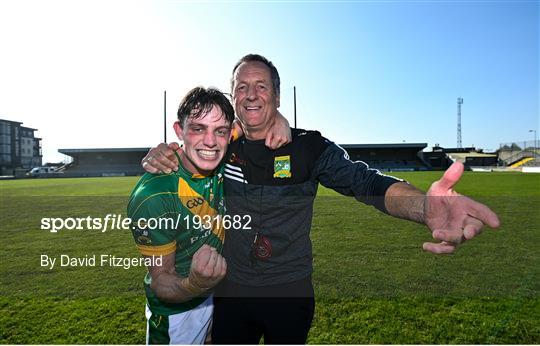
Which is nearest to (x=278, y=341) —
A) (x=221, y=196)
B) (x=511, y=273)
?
(x=221, y=196)

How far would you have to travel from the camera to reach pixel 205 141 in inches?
96.7

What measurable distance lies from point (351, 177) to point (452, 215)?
87 centimetres

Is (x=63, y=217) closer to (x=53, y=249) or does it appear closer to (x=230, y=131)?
(x=53, y=249)

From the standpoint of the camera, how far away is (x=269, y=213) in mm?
2508

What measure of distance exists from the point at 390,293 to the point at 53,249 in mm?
6533

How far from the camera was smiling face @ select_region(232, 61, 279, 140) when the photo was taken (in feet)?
9.00

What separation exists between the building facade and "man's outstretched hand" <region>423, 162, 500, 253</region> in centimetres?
7654

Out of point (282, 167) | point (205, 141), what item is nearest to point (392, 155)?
point (282, 167)

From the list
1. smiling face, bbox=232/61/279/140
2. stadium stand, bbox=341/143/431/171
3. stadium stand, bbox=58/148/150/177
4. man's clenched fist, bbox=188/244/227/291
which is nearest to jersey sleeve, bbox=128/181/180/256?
man's clenched fist, bbox=188/244/227/291

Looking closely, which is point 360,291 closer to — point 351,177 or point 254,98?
point 351,177

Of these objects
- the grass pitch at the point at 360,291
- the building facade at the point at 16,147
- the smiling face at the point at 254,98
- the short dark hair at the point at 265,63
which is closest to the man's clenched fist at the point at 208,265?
the smiling face at the point at 254,98

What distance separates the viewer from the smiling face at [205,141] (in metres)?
2.43

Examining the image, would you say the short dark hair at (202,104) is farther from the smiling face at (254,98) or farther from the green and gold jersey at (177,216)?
the green and gold jersey at (177,216)

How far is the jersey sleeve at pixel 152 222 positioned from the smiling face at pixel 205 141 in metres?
0.32
